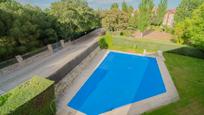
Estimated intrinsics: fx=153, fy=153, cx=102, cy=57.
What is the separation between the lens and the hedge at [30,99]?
23.2 ft

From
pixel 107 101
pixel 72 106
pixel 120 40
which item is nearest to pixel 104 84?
pixel 107 101

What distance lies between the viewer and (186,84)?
46.1 ft

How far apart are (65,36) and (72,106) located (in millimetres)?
16069

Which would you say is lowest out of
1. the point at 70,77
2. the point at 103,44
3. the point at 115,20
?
the point at 70,77

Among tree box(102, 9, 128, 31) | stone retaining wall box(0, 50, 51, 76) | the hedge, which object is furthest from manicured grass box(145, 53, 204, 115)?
stone retaining wall box(0, 50, 51, 76)

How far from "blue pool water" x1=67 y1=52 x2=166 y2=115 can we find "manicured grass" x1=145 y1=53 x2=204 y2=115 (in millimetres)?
1669

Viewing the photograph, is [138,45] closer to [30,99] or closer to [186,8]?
[186,8]

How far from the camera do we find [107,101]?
12.1m

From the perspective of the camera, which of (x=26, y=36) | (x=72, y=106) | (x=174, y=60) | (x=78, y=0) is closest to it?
(x=72, y=106)

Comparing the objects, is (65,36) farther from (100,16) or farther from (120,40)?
(100,16)

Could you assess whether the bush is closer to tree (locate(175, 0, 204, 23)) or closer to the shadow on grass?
the shadow on grass

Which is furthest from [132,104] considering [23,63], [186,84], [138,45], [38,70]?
[138,45]

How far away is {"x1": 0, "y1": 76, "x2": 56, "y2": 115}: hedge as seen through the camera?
7064mm

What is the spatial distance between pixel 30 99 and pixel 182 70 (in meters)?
15.9
